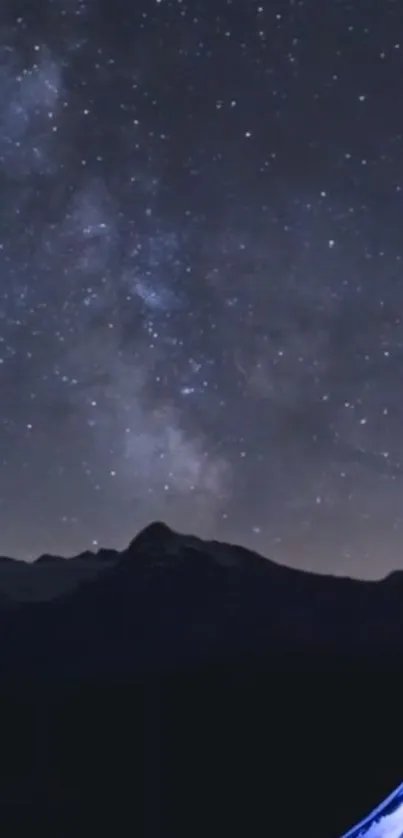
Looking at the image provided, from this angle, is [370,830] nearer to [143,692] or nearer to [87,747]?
[87,747]

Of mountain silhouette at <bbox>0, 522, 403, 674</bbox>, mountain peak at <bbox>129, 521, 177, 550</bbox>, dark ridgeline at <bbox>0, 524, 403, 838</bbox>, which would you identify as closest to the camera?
dark ridgeline at <bbox>0, 524, 403, 838</bbox>

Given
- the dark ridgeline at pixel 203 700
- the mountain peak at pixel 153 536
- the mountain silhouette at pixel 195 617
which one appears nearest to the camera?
the dark ridgeline at pixel 203 700

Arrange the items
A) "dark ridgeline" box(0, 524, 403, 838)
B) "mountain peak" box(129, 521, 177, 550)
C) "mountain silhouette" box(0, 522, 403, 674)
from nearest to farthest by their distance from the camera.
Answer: "dark ridgeline" box(0, 524, 403, 838)
"mountain silhouette" box(0, 522, 403, 674)
"mountain peak" box(129, 521, 177, 550)

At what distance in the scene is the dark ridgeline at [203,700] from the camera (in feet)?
101

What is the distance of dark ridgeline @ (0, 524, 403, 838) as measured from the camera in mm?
30719

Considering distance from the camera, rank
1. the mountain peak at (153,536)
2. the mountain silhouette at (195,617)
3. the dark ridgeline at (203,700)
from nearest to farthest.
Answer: the dark ridgeline at (203,700)
the mountain silhouette at (195,617)
the mountain peak at (153,536)

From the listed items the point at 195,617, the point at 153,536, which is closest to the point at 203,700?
the point at 195,617

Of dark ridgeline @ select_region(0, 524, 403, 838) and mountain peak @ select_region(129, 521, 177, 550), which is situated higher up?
mountain peak @ select_region(129, 521, 177, 550)

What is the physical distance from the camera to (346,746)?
121ft

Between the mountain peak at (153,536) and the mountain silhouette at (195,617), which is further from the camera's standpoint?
the mountain peak at (153,536)

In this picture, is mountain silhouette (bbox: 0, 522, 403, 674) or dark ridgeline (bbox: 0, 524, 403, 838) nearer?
dark ridgeline (bbox: 0, 524, 403, 838)

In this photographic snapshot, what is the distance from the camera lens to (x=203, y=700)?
43844 mm

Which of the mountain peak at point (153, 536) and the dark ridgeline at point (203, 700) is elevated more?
the mountain peak at point (153, 536)

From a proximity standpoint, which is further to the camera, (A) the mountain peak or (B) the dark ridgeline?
(A) the mountain peak
